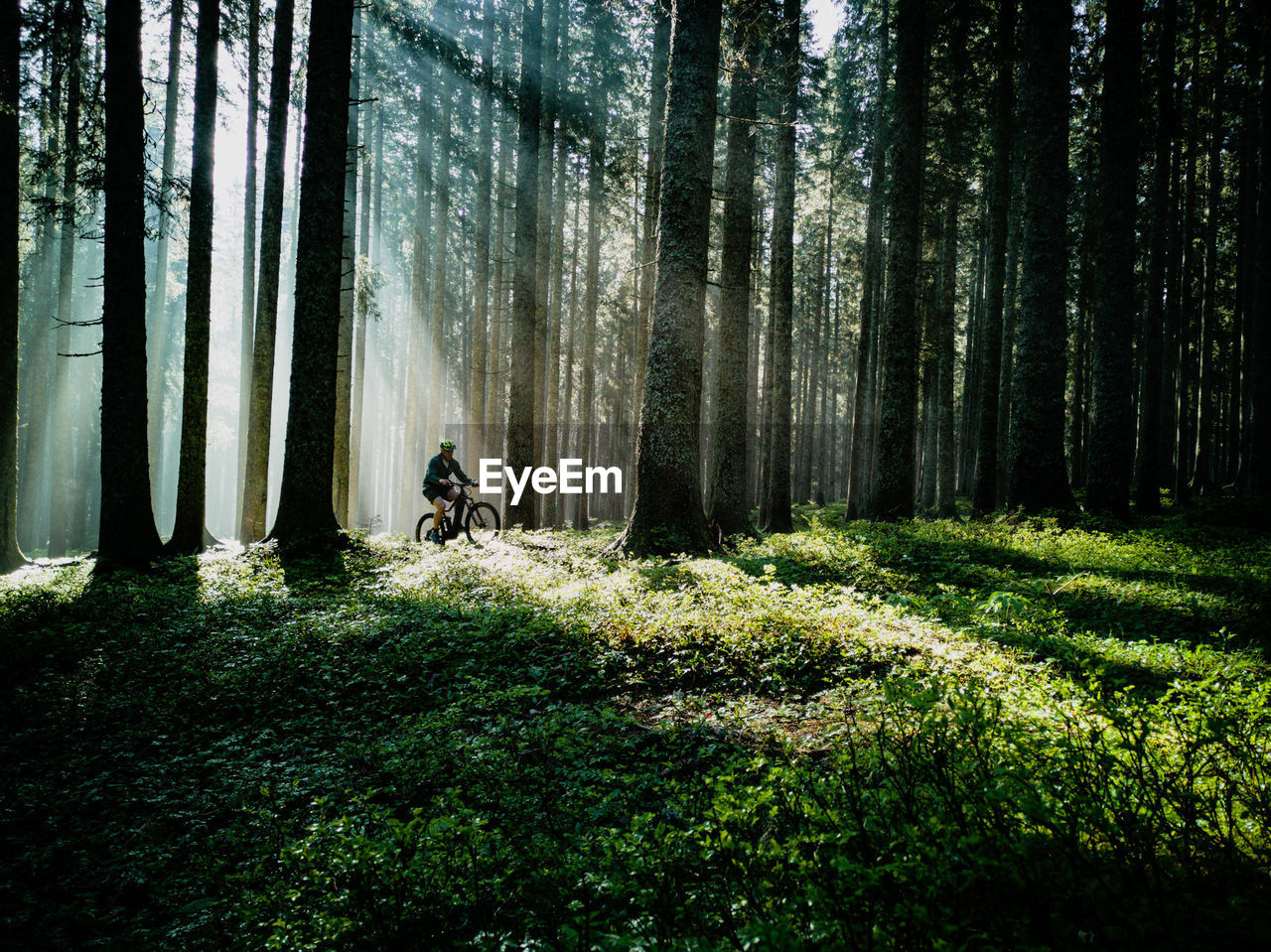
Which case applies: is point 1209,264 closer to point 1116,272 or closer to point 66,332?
point 1116,272

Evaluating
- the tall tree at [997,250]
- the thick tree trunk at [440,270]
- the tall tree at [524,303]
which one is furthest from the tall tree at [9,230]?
the tall tree at [997,250]

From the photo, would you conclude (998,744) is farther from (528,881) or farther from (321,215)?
(321,215)

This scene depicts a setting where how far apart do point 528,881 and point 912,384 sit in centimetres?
1223

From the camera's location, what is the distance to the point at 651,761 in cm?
382

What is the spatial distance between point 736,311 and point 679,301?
3897 mm

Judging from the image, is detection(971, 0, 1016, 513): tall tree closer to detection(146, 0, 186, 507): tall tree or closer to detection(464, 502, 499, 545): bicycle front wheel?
detection(464, 502, 499, 545): bicycle front wheel

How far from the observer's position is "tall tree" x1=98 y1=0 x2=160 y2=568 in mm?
9438

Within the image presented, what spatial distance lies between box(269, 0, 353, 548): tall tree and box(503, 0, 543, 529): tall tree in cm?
499

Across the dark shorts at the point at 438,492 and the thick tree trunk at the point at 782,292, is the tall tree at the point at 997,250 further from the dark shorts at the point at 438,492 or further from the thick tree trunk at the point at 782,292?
the dark shorts at the point at 438,492

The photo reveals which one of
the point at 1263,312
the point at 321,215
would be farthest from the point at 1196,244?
the point at 321,215

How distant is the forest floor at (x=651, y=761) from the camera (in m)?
2.12

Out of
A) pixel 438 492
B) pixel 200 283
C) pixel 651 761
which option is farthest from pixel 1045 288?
pixel 200 283

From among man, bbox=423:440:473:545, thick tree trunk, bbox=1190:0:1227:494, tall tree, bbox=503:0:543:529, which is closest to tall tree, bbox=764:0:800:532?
tall tree, bbox=503:0:543:529

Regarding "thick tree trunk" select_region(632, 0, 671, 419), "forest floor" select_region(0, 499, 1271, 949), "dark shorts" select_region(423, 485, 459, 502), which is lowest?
"forest floor" select_region(0, 499, 1271, 949)
